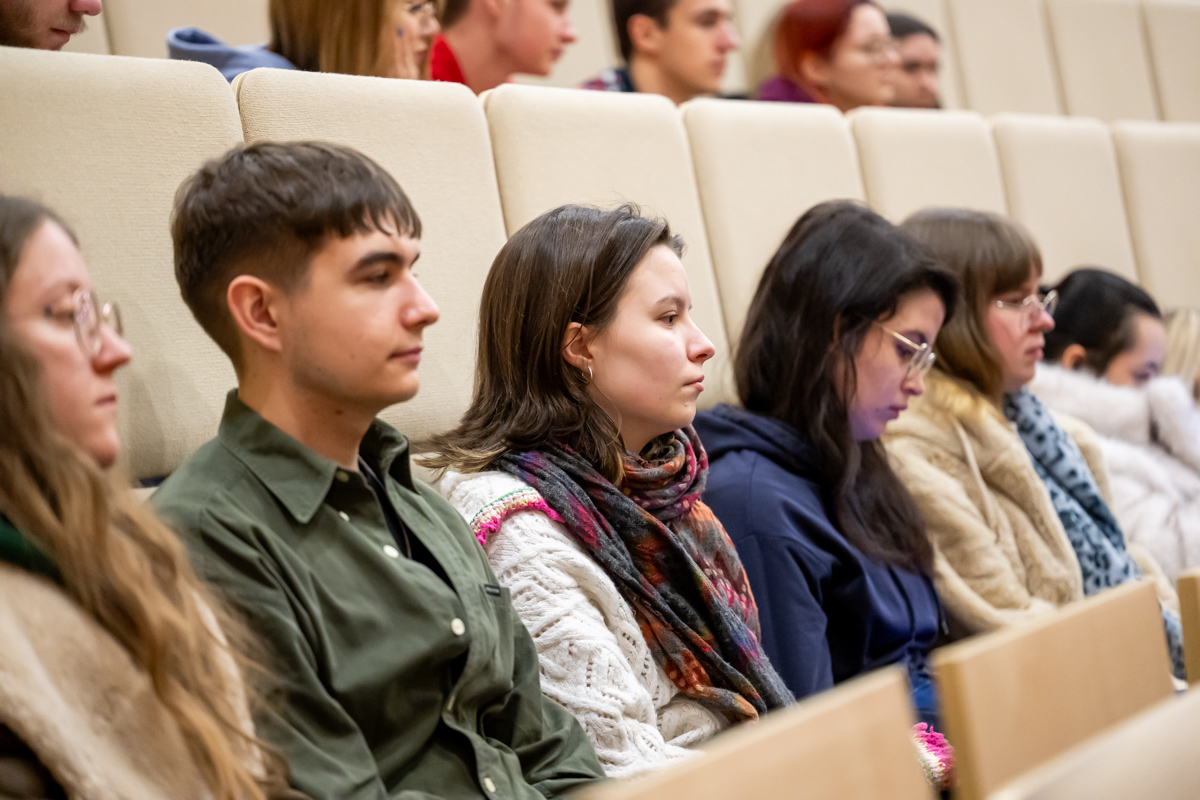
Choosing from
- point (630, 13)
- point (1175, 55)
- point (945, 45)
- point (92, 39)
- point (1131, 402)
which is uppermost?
point (92, 39)

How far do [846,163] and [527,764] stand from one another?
70.4 inches

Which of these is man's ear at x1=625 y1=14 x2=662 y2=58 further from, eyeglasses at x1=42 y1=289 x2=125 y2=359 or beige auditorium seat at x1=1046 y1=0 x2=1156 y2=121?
eyeglasses at x1=42 y1=289 x2=125 y2=359

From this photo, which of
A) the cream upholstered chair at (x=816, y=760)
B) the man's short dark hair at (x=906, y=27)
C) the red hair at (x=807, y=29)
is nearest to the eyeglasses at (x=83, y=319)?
the cream upholstered chair at (x=816, y=760)

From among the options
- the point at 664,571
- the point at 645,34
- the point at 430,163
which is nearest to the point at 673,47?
the point at 645,34

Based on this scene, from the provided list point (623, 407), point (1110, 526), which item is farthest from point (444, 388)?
point (1110, 526)

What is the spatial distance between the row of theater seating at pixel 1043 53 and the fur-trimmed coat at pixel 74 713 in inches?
109

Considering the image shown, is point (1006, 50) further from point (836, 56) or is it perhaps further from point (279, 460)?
point (279, 460)

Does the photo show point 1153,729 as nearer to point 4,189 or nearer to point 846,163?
point 4,189

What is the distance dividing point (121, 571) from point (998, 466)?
172 centimetres

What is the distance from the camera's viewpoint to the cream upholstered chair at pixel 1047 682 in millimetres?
850

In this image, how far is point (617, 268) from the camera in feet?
5.01

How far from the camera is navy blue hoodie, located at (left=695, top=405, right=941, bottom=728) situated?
168cm

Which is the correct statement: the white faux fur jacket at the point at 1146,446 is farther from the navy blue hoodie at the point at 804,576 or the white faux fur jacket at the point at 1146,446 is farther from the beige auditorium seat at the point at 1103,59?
the beige auditorium seat at the point at 1103,59

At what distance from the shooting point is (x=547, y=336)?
1.51 meters
